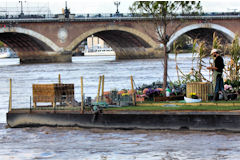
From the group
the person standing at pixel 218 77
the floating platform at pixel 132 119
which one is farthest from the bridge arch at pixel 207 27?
the floating platform at pixel 132 119

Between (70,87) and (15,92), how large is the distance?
16113mm

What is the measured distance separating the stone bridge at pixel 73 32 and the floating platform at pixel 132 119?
55011 millimetres

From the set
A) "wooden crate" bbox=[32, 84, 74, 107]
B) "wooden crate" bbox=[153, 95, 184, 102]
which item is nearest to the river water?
"wooden crate" bbox=[32, 84, 74, 107]

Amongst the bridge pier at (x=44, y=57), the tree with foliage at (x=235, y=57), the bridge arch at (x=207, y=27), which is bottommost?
the tree with foliage at (x=235, y=57)

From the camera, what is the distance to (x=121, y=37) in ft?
294

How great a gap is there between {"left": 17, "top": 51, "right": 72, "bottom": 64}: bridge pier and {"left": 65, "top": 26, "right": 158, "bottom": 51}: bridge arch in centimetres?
129

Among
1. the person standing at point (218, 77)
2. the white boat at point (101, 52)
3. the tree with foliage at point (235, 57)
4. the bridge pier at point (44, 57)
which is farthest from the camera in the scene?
the white boat at point (101, 52)

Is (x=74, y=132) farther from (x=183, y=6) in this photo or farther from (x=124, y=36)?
(x=124, y=36)

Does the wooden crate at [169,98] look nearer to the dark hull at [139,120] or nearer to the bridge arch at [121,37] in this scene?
the dark hull at [139,120]

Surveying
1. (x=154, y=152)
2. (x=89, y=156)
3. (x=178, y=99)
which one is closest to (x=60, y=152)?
(x=89, y=156)

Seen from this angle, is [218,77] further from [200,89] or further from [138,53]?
[138,53]

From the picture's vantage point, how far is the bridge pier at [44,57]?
81.3 metres

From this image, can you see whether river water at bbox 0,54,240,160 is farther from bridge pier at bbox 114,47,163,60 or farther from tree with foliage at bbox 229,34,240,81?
bridge pier at bbox 114,47,163,60

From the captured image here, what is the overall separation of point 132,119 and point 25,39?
6653cm
